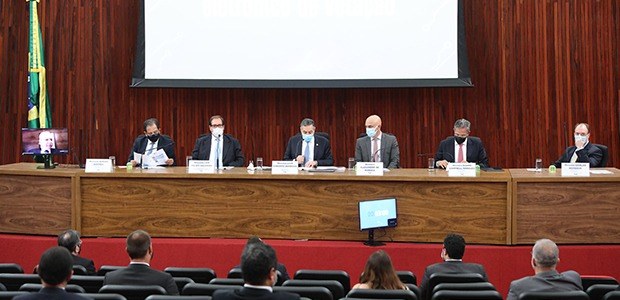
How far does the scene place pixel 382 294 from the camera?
407cm

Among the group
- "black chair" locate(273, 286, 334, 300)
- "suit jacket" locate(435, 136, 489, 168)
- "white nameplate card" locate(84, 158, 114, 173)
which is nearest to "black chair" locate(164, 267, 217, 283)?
"black chair" locate(273, 286, 334, 300)

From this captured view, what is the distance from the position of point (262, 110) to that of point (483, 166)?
301 centimetres

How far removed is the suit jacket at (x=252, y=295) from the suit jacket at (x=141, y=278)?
2.76 feet

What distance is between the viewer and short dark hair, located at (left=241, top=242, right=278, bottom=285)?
365 cm

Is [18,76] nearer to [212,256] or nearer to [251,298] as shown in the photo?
[212,256]

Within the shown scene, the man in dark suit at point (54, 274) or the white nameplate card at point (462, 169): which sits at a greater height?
the white nameplate card at point (462, 169)

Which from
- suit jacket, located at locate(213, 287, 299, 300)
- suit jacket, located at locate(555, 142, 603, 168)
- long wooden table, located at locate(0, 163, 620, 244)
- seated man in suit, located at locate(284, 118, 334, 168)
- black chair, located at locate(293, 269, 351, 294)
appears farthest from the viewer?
seated man in suit, located at locate(284, 118, 334, 168)

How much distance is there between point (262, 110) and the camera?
10094 millimetres

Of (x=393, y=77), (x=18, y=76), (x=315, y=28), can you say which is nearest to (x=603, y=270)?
(x=393, y=77)

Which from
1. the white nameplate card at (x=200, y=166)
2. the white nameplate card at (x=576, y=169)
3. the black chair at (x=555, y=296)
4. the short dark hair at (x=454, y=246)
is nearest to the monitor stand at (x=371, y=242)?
the white nameplate card at (x=200, y=166)

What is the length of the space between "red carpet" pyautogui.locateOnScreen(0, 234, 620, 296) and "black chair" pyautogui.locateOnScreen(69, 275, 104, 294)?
7.89 feet

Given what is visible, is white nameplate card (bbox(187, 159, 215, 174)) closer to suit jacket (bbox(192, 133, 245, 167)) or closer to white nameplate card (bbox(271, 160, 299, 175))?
white nameplate card (bbox(271, 160, 299, 175))

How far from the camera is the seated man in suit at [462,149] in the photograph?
8242mm

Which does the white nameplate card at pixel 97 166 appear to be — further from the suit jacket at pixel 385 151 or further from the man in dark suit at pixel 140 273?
the man in dark suit at pixel 140 273
